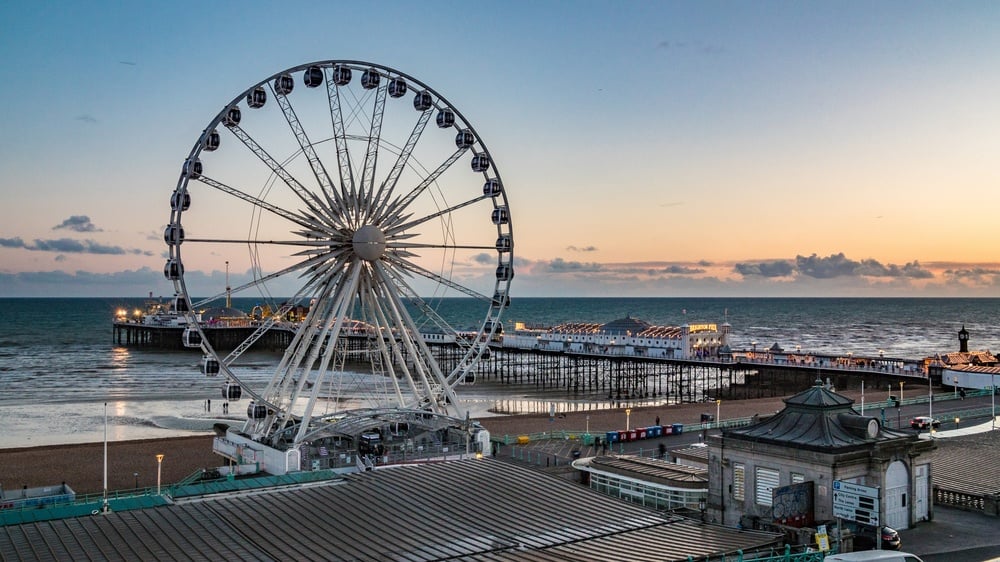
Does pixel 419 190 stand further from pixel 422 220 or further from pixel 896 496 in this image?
pixel 896 496

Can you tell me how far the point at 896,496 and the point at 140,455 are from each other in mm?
40650

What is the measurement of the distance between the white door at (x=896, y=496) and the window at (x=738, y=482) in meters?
4.24

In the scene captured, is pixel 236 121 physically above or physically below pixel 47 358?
above

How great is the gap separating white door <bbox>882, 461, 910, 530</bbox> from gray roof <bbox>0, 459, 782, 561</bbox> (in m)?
7.13

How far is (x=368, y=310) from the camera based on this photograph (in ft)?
140

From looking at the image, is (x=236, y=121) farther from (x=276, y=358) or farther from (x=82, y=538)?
(x=276, y=358)

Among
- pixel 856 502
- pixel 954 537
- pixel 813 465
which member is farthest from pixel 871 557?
pixel 954 537

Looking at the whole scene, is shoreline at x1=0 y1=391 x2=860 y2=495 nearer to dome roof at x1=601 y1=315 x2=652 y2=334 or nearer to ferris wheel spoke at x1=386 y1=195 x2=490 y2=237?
ferris wheel spoke at x1=386 y1=195 x2=490 y2=237

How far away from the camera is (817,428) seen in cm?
2714

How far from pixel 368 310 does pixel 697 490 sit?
64.3 ft

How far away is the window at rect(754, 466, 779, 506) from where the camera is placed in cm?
2722

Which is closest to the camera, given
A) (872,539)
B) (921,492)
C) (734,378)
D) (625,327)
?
(872,539)

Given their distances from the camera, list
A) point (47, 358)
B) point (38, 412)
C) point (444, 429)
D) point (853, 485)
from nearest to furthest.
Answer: point (853, 485), point (444, 429), point (38, 412), point (47, 358)

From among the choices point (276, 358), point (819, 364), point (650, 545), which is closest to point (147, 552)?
point (650, 545)
